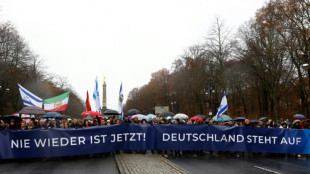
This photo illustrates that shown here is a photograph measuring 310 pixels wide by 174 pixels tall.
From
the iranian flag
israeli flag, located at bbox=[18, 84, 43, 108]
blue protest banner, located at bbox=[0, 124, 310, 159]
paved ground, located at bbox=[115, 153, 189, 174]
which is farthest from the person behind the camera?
the iranian flag

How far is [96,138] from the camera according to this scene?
12539mm

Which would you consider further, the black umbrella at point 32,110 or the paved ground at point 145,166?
the black umbrella at point 32,110

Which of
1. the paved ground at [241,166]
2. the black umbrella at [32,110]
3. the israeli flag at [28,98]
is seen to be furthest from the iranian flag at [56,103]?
the paved ground at [241,166]

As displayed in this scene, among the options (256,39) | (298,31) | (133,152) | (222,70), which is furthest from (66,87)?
(133,152)

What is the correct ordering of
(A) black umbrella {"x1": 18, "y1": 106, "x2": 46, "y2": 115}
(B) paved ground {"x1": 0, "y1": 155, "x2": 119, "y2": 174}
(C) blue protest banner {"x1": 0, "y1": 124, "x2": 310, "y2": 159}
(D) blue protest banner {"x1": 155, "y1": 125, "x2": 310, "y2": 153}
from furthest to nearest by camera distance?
1. (A) black umbrella {"x1": 18, "y1": 106, "x2": 46, "y2": 115}
2. (D) blue protest banner {"x1": 155, "y1": 125, "x2": 310, "y2": 153}
3. (C) blue protest banner {"x1": 0, "y1": 124, "x2": 310, "y2": 159}
4. (B) paved ground {"x1": 0, "y1": 155, "x2": 119, "y2": 174}

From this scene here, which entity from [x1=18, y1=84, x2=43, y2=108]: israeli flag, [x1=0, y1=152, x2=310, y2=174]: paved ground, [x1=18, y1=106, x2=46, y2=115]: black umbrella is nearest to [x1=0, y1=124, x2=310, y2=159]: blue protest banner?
[x1=0, y1=152, x2=310, y2=174]: paved ground

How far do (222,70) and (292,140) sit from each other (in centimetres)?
2727

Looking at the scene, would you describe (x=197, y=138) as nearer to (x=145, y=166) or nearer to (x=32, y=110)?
(x=145, y=166)

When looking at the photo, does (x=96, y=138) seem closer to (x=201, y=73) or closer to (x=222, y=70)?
(x=222, y=70)

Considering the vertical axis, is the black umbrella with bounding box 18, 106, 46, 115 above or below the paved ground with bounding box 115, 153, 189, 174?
above

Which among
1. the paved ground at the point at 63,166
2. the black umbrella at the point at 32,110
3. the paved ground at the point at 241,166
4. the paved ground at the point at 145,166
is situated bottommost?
the paved ground at the point at 241,166

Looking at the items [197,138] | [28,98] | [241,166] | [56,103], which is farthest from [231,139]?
[28,98]

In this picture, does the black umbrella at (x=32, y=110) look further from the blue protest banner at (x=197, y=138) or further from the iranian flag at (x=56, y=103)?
the blue protest banner at (x=197, y=138)

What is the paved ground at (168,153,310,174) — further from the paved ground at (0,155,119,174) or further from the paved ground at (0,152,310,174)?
the paved ground at (0,155,119,174)
